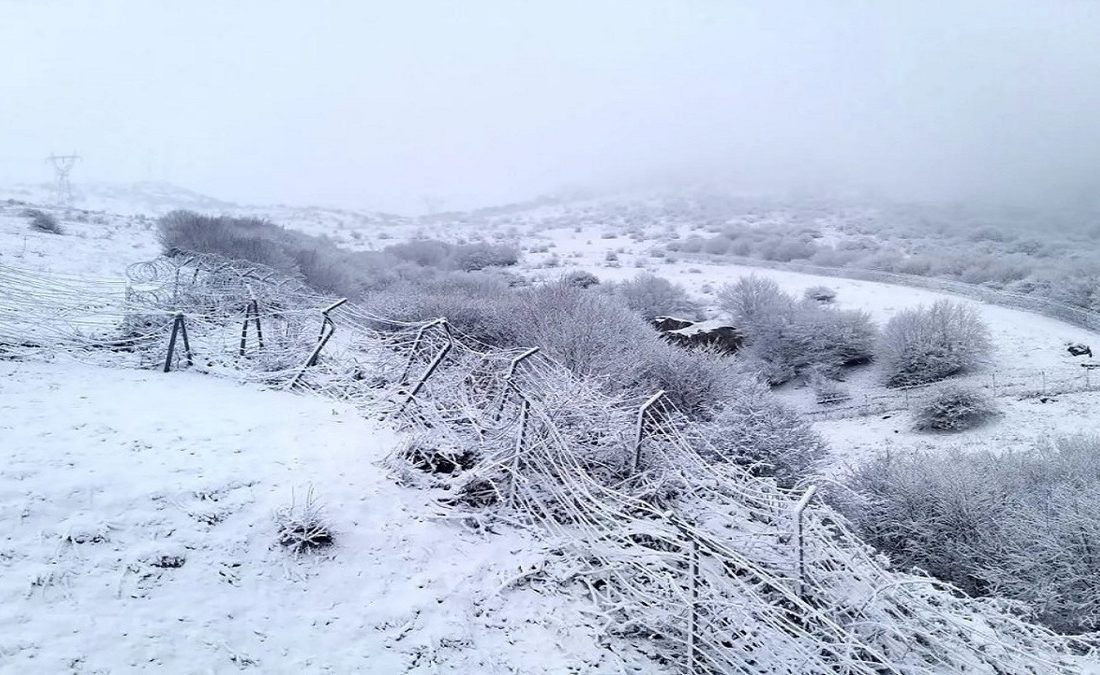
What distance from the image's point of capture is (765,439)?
10898 millimetres

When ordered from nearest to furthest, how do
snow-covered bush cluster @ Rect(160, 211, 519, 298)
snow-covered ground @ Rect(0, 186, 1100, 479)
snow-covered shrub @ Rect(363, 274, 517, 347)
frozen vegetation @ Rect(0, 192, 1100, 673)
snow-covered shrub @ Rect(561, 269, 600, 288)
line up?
frozen vegetation @ Rect(0, 192, 1100, 673), snow-covered ground @ Rect(0, 186, 1100, 479), snow-covered shrub @ Rect(363, 274, 517, 347), snow-covered bush cluster @ Rect(160, 211, 519, 298), snow-covered shrub @ Rect(561, 269, 600, 288)

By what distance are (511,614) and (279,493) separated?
2.29m

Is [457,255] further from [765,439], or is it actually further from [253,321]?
[765,439]

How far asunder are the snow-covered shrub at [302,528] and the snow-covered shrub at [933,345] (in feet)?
62.0

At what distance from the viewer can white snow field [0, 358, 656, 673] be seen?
395cm

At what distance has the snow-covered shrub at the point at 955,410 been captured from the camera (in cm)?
1622

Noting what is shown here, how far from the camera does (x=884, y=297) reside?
25578 mm

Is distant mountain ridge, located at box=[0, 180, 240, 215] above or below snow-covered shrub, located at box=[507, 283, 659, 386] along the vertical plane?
above

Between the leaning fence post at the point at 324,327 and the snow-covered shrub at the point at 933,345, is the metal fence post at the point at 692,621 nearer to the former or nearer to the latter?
the leaning fence post at the point at 324,327

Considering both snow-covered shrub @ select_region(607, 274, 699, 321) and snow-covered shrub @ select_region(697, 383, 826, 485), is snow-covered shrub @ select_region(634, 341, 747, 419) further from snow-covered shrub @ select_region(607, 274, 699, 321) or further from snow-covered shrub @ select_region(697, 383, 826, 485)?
snow-covered shrub @ select_region(607, 274, 699, 321)

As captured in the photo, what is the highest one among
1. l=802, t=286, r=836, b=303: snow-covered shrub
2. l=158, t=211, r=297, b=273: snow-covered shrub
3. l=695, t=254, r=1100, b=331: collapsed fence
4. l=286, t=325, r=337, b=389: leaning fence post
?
l=158, t=211, r=297, b=273: snow-covered shrub

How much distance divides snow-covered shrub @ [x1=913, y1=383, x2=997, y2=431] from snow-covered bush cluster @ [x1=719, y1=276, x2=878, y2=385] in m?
4.34

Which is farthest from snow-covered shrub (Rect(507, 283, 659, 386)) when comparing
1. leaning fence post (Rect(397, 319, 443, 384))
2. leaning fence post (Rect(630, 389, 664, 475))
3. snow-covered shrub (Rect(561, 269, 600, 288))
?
snow-covered shrub (Rect(561, 269, 600, 288))

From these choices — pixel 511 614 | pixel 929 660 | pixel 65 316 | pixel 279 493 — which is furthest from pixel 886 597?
pixel 65 316
